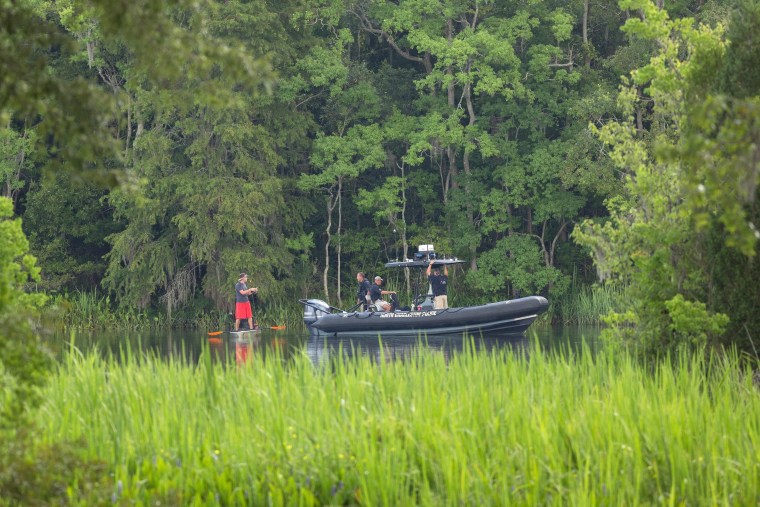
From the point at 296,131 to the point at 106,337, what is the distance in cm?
929

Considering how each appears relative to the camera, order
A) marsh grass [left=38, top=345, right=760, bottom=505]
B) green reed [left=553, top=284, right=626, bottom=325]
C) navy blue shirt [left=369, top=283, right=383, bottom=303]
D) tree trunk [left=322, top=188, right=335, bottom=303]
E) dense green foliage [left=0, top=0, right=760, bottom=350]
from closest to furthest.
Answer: marsh grass [left=38, top=345, right=760, bottom=505] → navy blue shirt [left=369, top=283, right=383, bottom=303] → green reed [left=553, top=284, right=626, bottom=325] → dense green foliage [left=0, top=0, right=760, bottom=350] → tree trunk [left=322, top=188, right=335, bottom=303]

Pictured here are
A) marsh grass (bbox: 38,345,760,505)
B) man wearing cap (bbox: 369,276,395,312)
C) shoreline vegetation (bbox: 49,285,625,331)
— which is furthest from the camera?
shoreline vegetation (bbox: 49,285,625,331)

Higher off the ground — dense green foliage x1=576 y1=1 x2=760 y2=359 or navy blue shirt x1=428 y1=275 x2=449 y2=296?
dense green foliage x1=576 y1=1 x2=760 y2=359

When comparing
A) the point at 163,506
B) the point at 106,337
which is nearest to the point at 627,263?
the point at 163,506

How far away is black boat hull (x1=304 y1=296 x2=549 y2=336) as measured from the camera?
84.4 feet

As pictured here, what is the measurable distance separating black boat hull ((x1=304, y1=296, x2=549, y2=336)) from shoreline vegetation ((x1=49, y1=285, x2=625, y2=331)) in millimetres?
5920

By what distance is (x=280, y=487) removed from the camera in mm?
7078

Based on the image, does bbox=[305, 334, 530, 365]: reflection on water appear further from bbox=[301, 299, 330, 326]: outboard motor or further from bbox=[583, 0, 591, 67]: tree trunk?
bbox=[583, 0, 591, 67]: tree trunk

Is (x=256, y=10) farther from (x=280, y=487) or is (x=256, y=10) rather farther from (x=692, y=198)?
(x=692, y=198)

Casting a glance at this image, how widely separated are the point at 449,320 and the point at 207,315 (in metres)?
10.4

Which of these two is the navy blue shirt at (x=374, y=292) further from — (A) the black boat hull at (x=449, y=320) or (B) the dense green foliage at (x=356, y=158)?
(B) the dense green foliage at (x=356, y=158)

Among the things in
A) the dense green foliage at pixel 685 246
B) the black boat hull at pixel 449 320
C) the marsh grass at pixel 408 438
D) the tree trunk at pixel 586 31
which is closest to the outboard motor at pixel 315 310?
the black boat hull at pixel 449 320

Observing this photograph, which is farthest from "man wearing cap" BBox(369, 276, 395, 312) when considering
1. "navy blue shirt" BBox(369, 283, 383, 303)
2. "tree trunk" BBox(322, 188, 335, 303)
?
"tree trunk" BBox(322, 188, 335, 303)

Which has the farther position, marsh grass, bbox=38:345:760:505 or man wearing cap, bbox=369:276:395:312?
man wearing cap, bbox=369:276:395:312
